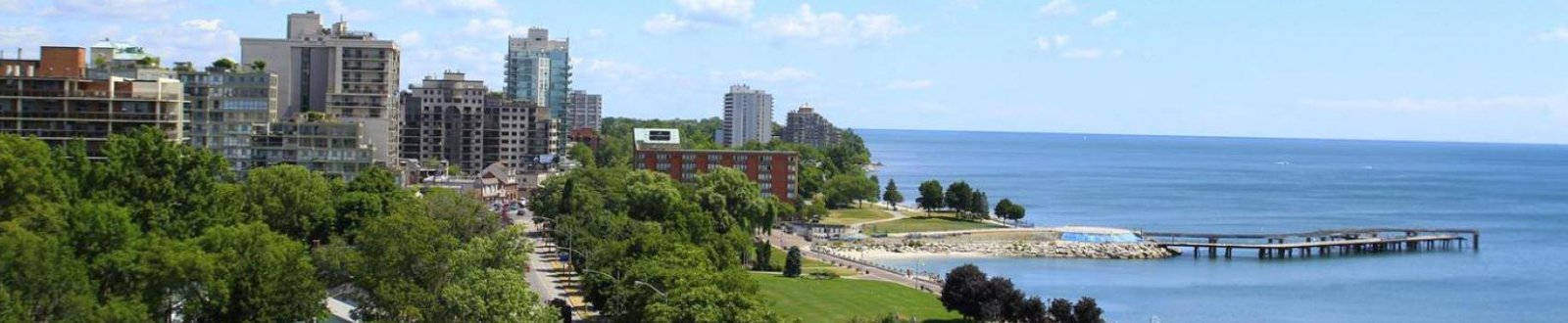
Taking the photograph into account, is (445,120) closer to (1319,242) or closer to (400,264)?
(1319,242)

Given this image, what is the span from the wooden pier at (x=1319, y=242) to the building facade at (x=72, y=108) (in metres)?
70.6

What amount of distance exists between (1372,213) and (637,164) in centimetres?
7341

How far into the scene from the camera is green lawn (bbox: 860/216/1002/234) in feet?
419

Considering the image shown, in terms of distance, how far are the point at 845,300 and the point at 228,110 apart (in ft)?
132

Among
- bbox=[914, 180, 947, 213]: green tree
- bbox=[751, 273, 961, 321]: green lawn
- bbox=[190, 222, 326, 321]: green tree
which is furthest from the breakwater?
bbox=[190, 222, 326, 321]: green tree

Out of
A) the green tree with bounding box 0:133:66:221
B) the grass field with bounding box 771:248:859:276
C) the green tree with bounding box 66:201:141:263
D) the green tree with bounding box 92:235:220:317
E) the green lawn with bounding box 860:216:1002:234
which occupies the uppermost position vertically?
the green tree with bounding box 0:133:66:221

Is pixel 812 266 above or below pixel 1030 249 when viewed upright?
below

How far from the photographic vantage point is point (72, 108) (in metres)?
76.9

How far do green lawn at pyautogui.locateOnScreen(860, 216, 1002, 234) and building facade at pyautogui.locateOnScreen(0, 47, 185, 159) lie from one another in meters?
59.8

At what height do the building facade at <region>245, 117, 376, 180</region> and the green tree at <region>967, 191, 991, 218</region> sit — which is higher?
the building facade at <region>245, 117, 376, 180</region>

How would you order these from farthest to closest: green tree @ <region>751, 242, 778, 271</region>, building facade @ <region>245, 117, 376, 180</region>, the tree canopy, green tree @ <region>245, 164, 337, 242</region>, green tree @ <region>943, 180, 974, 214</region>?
1. green tree @ <region>943, 180, 974, 214</region>
2. building facade @ <region>245, 117, 376, 180</region>
3. green tree @ <region>751, 242, 778, 271</region>
4. green tree @ <region>245, 164, 337, 242</region>
5. the tree canopy

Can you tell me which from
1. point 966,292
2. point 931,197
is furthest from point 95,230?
point 931,197

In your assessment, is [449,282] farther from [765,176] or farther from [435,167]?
[435,167]

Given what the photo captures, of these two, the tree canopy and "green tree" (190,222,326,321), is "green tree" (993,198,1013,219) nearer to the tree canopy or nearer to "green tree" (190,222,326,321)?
the tree canopy
